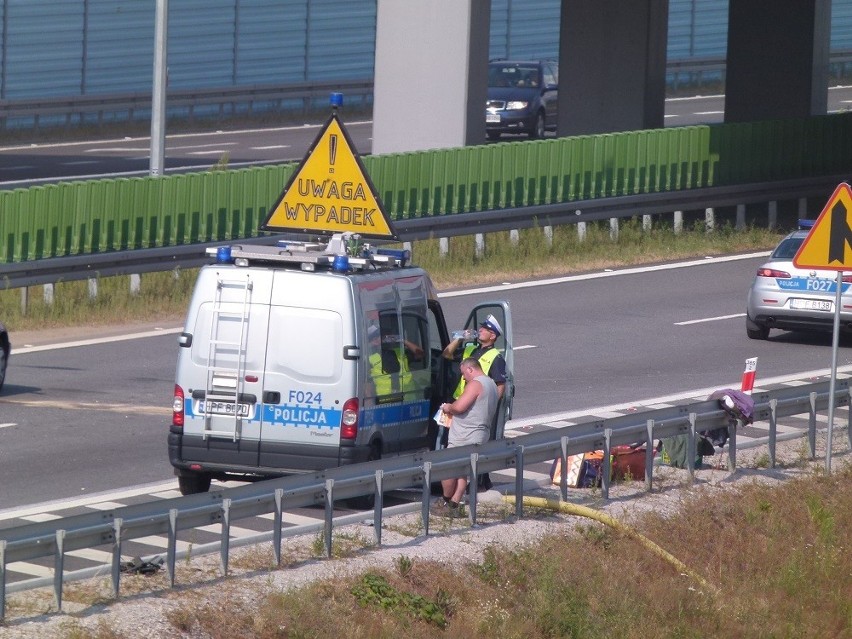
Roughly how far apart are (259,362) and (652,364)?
351 inches

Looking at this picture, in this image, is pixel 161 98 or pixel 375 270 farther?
pixel 161 98

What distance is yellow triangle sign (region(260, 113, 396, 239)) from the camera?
1941 cm

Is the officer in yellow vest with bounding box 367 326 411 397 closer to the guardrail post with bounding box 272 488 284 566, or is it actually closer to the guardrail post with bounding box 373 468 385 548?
the guardrail post with bounding box 373 468 385 548

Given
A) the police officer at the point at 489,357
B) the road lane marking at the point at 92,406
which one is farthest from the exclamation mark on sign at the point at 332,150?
the police officer at the point at 489,357

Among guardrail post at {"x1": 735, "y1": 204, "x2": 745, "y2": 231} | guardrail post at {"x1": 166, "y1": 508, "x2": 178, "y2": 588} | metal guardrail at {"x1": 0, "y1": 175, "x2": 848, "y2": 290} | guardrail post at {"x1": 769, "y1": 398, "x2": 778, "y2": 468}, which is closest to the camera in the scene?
guardrail post at {"x1": 166, "y1": 508, "x2": 178, "y2": 588}

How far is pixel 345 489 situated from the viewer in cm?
1212

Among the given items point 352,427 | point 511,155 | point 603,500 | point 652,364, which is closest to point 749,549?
point 603,500

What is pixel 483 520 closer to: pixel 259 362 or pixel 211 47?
pixel 259 362

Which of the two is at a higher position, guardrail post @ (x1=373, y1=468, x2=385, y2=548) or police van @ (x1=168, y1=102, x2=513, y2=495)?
police van @ (x1=168, y1=102, x2=513, y2=495)

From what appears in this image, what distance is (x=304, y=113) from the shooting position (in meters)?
53.0

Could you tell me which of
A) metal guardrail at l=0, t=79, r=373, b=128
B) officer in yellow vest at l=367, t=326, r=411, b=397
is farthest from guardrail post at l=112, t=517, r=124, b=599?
metal guardrail at l=0, t=79, r=373, b=128

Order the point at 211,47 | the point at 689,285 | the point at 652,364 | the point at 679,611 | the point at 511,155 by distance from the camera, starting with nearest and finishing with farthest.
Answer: the point at 679,611
the point at 652,364
the point at 689,285
the point at 511,155
the point at 211,47

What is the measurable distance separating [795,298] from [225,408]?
443 inches

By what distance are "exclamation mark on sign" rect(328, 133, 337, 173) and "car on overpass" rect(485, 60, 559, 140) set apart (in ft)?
87.9
